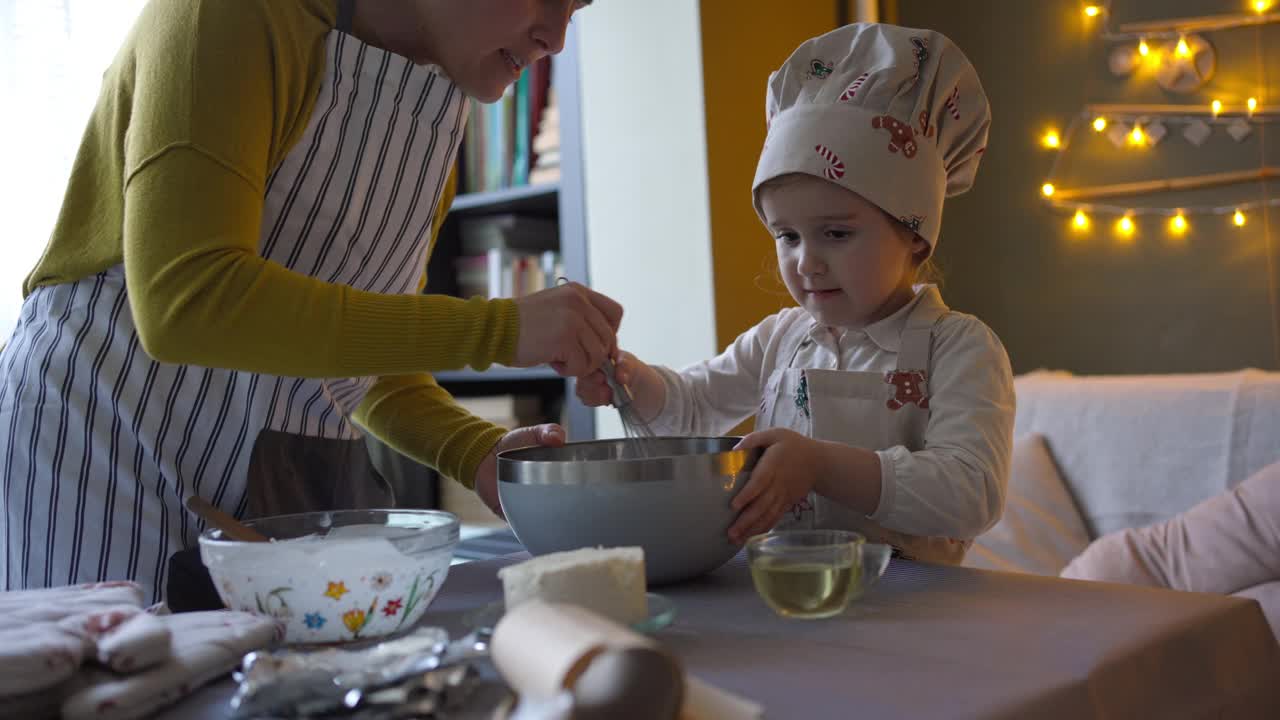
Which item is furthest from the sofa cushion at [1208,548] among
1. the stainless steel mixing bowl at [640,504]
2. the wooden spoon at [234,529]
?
the wooden spoon at [234,529]

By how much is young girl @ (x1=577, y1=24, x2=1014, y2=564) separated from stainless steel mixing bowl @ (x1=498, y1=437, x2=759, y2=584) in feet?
0.90

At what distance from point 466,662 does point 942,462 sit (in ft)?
2.01

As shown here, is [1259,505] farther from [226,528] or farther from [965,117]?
[226,528]

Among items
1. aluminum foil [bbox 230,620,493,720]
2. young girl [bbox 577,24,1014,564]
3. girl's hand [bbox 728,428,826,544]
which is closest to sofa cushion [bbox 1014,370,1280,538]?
young girl [bbox 577,24,1014,564]

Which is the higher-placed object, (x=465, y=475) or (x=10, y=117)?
(x=10, y=117)

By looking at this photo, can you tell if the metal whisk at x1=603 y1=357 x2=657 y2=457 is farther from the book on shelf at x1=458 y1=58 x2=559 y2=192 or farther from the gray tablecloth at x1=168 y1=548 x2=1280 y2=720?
the book on shelf at x1=458 y1=58 x2=559 y2=192

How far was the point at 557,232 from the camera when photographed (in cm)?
284

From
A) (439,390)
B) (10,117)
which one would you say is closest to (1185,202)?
(439,390)

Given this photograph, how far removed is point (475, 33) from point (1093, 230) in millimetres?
1852

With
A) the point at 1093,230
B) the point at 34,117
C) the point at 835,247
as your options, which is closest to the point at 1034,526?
the point at 1093,230

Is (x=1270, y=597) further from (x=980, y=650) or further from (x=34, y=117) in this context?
(x=34, y=117)

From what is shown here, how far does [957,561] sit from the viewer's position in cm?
120

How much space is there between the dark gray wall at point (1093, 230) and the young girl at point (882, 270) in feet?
4.38

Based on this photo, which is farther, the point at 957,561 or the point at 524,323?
the point at 957,561
